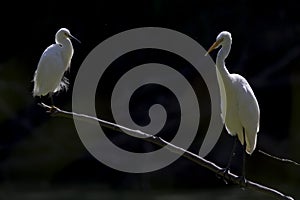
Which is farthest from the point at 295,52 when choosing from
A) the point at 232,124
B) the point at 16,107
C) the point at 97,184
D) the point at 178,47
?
the point at 232,124

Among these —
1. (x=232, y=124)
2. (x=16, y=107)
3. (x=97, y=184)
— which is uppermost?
(x=232, y=124)

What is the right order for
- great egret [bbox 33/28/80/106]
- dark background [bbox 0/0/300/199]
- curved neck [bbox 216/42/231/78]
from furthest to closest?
dark background [bbox 0/0/300/199]
great egret [bbox 33/28/80/106]
curved neck [bbox 216/42/231/78]

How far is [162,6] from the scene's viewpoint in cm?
788

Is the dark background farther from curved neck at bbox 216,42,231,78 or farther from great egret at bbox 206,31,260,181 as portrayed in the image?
curved neck at bbox 216,42,231,78

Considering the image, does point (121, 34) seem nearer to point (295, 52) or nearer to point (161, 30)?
point (161, 30)

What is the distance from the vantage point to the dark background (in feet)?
24.4

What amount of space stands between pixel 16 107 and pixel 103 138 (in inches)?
38.4

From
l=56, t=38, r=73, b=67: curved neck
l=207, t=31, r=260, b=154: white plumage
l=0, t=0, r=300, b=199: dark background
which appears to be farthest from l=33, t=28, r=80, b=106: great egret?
l=0, t=0, r=300, b=199: dark background

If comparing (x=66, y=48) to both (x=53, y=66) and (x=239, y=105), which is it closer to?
(x=53, y=66)

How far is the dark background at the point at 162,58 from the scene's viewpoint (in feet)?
24.4

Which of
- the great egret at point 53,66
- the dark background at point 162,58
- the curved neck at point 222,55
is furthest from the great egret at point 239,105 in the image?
the dark background at point 162,58

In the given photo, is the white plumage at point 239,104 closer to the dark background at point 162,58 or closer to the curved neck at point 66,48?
the curved neck at point 66,48

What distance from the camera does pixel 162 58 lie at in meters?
8.23

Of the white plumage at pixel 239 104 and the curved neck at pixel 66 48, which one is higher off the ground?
the curved neck at pixel 66 48
